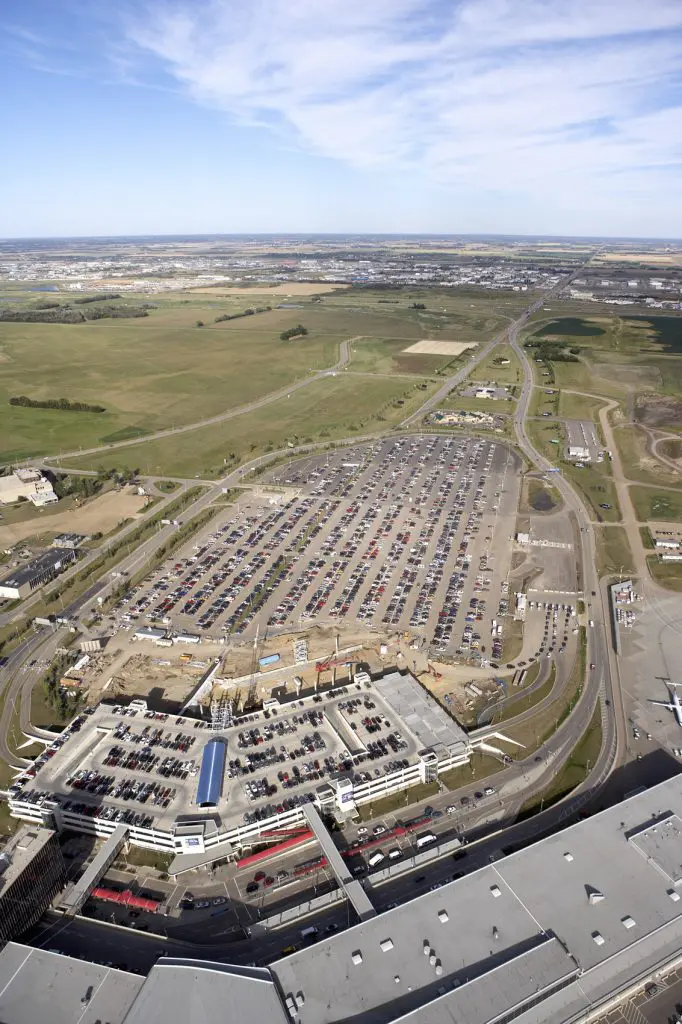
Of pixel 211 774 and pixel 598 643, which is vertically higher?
pixel 211 774

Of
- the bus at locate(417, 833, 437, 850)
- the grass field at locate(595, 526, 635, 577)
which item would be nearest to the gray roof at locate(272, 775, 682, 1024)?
the bus at locate(417, 833, 437, 850)

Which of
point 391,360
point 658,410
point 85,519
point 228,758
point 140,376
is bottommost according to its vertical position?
point 228,758

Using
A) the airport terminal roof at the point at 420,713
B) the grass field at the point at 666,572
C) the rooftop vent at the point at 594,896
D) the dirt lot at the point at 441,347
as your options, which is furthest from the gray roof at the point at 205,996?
the dirt lot at the point at 441,347

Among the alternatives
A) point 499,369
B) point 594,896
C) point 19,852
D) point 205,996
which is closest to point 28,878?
point 19,852

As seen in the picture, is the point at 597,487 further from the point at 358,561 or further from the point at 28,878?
the point at 28,878

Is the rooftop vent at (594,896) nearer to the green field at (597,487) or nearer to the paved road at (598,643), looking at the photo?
the paved road at (598,643)

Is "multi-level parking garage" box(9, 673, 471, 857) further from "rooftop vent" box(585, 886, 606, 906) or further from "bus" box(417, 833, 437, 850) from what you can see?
"rooftop vent" box(585, 886, 606, 906)
